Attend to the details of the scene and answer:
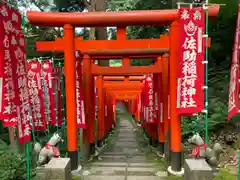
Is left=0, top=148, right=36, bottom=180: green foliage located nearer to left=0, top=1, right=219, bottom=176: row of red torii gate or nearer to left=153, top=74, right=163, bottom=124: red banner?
left=0, top=1, right=219, bottom=176: row of red torii gate

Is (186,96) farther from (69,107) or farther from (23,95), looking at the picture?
(23,95)

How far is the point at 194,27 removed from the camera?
18.6 feet

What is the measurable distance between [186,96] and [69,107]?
9.20 feet

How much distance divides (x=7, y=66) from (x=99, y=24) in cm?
277

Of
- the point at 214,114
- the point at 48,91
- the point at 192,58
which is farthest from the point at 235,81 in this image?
the point at 48,91

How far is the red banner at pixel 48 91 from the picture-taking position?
9.11 m

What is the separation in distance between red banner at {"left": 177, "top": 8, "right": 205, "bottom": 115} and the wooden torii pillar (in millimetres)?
545

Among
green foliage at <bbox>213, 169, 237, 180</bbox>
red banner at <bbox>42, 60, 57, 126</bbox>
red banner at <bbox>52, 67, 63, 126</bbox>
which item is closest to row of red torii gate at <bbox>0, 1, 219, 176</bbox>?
green foliage at <bbox>213, 169, 237, 180</bbox>

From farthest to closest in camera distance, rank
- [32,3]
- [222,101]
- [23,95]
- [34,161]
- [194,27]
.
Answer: [32,3] → [222,101] → [34,161] → [194,27] → [23,95]

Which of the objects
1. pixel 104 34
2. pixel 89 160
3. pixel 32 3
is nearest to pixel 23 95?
pixel 89 160

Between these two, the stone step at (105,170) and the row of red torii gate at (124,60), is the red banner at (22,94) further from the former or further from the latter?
the stone step at (105,170)

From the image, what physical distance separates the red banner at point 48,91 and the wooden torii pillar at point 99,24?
2.89 m

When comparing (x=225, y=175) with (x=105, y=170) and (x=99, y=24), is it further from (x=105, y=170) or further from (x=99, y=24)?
(x=99, y=24)

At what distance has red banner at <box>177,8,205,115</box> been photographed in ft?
18.5
